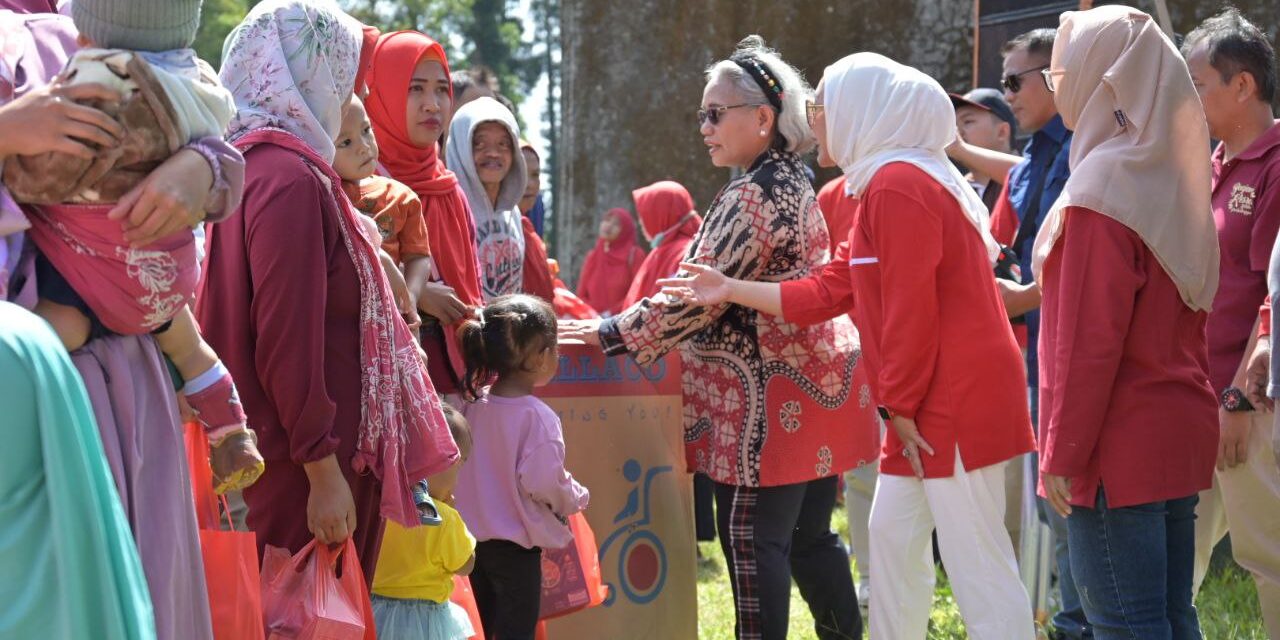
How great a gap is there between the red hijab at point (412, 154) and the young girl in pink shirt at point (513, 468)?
7.7 inches

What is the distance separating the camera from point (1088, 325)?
10.4 ft

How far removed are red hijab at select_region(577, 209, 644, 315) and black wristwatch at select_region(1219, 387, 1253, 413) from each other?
6167mm

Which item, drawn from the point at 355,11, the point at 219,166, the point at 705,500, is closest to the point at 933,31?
the point at 705,500

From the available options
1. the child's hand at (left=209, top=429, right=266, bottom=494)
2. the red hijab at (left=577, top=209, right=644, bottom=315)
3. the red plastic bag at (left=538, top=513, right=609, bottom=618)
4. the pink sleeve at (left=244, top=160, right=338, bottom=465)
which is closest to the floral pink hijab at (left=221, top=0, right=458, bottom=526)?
the pink sleeve at (left=244, top=160, right=338, bottom=465)

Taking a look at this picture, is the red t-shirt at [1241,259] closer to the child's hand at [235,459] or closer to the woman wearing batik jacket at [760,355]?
the woman wearing batik jacket at [760,355]

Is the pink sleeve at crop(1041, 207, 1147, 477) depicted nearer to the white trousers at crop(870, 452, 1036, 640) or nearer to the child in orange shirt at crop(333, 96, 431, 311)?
the white trousers at crop(870, 452, 1036, 640)

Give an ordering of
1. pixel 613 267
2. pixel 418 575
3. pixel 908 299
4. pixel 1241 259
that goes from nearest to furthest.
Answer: pixel 418 575 < pixel 908 299 < pixel 1241 259 < pixel 613 267

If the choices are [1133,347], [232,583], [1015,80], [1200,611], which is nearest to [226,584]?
[232,583]

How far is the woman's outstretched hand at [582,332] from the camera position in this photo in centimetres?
442

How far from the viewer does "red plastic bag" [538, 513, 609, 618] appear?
419 centimetres

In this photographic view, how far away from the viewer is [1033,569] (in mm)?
5129

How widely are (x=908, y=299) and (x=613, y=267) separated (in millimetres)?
6452

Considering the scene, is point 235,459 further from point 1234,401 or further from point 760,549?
point 1234,401

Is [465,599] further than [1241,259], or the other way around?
[1241,259]
